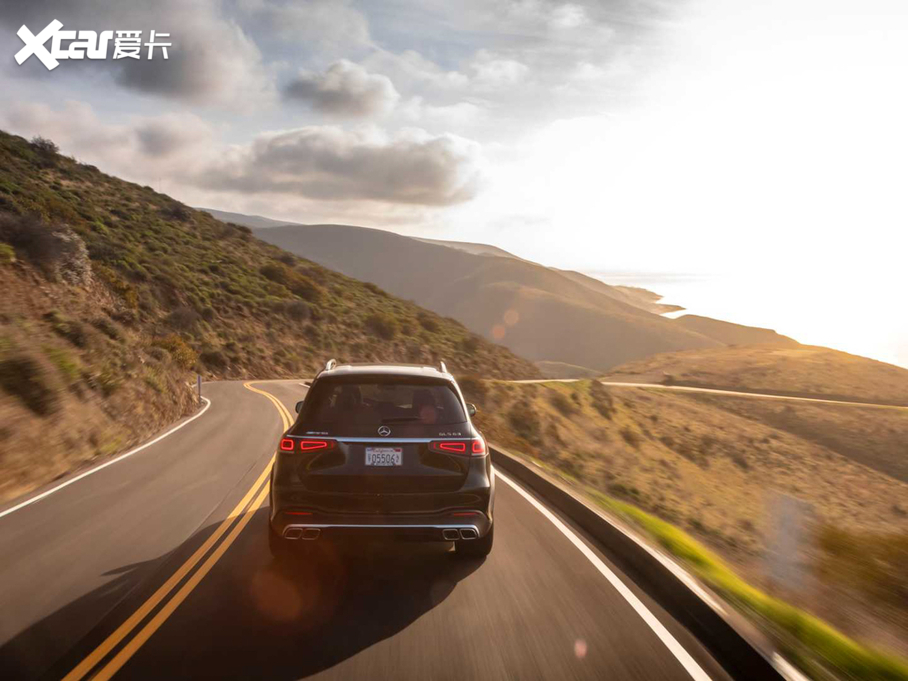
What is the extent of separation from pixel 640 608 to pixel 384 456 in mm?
2251

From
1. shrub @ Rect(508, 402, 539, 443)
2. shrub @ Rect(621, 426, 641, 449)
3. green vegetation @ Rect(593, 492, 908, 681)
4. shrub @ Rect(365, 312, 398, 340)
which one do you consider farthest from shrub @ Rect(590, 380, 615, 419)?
green vegetation @ Rect(593, 492, 908, 681)

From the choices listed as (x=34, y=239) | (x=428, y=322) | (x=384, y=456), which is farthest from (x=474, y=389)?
(x=428, y=322)

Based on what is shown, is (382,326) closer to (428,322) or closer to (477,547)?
(428,322)

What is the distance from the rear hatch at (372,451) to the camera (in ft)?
17.8

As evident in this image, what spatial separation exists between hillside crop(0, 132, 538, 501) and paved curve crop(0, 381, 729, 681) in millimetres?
4547

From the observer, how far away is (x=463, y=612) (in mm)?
5008

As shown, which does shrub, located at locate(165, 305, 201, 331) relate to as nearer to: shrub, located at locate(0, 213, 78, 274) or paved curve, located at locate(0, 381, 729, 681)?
shrub, located at locate(0, 213, 78, 274)

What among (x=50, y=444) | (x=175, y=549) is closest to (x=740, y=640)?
(x=175, y=549)

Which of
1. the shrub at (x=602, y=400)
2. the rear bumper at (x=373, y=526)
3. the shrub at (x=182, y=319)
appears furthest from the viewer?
the shrub at (x=182, y=319)

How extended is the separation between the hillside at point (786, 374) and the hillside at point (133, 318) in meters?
16.3

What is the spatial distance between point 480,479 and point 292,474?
154 cm

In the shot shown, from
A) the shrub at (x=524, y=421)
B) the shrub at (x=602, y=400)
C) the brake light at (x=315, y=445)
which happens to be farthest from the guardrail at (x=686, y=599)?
the shrub at (x=602, y=400)

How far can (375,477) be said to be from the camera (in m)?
5.43

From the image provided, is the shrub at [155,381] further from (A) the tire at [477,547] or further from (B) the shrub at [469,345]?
(B) the shrub at [469,345]
